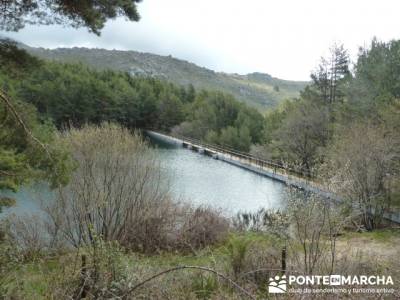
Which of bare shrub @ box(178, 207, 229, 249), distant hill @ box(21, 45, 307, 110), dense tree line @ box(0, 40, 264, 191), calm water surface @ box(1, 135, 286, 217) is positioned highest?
distant hill @ box(21, 45, 307, 110)

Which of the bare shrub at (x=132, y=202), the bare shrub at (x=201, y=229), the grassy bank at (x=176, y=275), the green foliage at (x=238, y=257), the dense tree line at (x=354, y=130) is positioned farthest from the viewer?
the dense tree line at (x=354, y=130)

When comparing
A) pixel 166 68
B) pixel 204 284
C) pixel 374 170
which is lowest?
pixel 204 284

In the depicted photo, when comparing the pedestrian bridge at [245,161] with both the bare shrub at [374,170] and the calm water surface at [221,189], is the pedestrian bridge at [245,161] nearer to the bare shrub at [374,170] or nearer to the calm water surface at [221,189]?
the calm water surface at [221,189]

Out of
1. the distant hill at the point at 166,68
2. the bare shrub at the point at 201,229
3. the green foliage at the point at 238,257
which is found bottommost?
the bare shrub at the point at 201,229

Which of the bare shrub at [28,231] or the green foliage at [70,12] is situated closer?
the green foliage at [70,12]

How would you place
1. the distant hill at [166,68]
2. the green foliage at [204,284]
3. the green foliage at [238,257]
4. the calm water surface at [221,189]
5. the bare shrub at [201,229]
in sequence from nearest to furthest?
the green foliage at [204,284] → the green foliage at [238,257] → the bare shrub at [201,229] → the calm water surface at [221,189] → the distant hill at [166,68]

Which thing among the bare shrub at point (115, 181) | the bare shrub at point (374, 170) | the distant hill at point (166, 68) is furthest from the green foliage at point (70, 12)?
the distant hill at point (166, 68)

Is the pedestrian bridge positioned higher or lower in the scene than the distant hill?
lower

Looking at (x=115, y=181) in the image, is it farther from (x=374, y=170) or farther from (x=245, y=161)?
(x=245, y=161)

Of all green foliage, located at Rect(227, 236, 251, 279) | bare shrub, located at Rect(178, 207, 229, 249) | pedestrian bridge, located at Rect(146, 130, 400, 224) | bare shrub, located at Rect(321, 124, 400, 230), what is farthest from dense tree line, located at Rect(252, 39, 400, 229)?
bare shrub, located at Rect(178, 207, 229, 249)

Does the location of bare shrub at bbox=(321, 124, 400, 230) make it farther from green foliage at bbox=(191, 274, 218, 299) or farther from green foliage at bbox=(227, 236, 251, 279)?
green foliage at bbox=(191, 274, 218, 299)

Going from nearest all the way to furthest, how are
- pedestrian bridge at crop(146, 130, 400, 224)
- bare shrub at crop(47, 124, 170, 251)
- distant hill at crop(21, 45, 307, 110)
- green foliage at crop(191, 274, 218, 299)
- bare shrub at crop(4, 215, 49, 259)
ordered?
green foliage at crop(191, 274, 218, 299) → bare shrub at crop(4, 215, 49, 259) → bare shrub at crop(47, 124, 170, 251) → pedestrian bridge at crop(146, 130, 400, 224) → distant hill at crop(21, 45, 307, 110)

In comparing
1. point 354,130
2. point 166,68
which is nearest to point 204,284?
point 354,130

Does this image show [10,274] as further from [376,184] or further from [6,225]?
[376,184]
